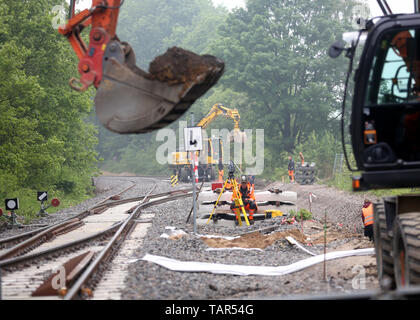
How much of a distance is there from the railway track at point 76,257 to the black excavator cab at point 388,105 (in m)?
3.84

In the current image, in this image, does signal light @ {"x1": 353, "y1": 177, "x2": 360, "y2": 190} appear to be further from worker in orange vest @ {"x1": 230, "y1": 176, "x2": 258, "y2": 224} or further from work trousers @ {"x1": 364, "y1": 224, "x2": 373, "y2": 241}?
worker in orange vest @ {"x1": 230, "y1": 176, "x2": 258, "y2": 224}

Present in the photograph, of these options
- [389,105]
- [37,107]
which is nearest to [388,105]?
[389,105]

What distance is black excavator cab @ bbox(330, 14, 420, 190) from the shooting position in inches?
261

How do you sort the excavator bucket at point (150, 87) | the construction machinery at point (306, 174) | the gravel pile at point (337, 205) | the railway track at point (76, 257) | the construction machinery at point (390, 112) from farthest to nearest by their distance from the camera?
the construction machinery at point (306, 174) < the gravel pile at point (337, 205) < the railway track at point (76, 257) < the construction machinery at point (390, 112) < the excavator bucket at point (150, 87)

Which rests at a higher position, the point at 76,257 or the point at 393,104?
the point at 393,104

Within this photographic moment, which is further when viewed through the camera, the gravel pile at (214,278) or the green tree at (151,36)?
the green tree at (151,36)

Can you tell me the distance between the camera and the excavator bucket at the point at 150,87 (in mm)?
6461

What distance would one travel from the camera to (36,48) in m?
26.0

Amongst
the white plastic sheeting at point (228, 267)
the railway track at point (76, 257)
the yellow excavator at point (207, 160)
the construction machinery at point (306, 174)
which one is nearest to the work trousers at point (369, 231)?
the white plastic sheeting at point (228, 267)

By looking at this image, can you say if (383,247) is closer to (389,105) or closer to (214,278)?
(389,105)

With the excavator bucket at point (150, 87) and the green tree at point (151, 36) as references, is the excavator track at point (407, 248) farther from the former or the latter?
the green tree at point (151, 36)

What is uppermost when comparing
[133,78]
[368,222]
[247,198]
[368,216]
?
[133,78]

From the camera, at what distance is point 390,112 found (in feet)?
22.2

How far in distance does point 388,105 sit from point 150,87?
116 inches
